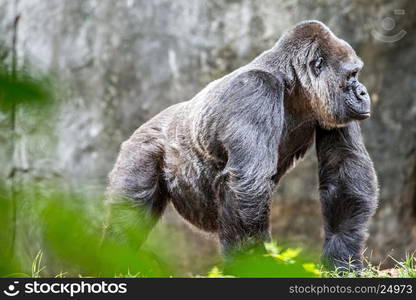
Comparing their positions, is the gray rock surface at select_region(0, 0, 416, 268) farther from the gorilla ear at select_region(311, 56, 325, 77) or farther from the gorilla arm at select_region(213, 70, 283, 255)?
the gorilla arm at select_region(213, 70, 283, 255)

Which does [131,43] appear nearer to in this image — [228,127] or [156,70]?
[156,70]

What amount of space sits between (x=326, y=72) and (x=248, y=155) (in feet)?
3.13

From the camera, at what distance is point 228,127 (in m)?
4.29

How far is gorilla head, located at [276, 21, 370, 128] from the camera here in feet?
15.0

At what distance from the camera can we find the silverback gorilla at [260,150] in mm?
4211

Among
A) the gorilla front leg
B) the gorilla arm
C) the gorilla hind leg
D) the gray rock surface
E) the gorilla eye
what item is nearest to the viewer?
the gorilla arm

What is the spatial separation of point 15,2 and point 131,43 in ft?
5.43

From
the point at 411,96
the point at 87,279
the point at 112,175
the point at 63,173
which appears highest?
the point at 411,96

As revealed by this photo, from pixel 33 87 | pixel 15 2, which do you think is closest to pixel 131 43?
pixel 15 2

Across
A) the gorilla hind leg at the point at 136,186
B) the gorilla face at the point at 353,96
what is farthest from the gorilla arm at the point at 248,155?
the gorilla hind leg at the point at 136,186

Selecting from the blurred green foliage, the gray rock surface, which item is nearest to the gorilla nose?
the gray rock surface

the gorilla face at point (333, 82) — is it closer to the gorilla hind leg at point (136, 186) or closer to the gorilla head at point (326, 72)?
the gorilla head at point (326, 72)

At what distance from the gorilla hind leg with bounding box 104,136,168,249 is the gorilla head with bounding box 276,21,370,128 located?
1257 millimetres

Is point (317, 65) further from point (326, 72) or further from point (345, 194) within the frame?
point (345, 194)
